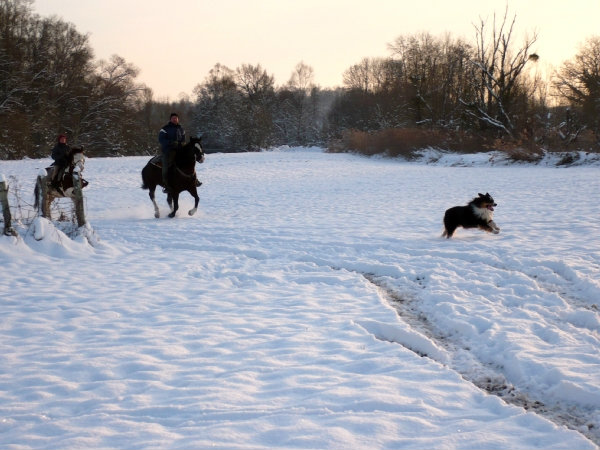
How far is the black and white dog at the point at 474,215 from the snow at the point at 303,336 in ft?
2.02

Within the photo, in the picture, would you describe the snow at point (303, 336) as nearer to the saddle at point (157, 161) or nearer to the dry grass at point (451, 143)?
the saddle at point (157, 161)

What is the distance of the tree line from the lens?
38062 mm

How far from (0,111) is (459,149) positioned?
34.0 metres

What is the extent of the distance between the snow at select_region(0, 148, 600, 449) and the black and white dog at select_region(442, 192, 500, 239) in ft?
2.02

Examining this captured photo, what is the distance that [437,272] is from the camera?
25.6ft

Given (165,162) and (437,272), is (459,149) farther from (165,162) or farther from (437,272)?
(437,272)

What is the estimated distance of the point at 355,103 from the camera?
213 ft

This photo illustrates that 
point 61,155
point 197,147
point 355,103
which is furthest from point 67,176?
point 355,103

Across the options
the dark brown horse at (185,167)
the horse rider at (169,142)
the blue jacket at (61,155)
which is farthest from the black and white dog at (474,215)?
the blue jacket at (61,155)

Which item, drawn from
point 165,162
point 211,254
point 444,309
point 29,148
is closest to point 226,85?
point 29,148

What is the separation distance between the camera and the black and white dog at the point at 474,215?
10055 mm

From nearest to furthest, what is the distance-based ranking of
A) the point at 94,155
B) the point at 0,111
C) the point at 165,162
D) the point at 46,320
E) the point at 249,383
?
1. the point at 249,383
2. the point at 46,320
3. the point at 165,162
4. the point at 0,111
5. the point at 94,155

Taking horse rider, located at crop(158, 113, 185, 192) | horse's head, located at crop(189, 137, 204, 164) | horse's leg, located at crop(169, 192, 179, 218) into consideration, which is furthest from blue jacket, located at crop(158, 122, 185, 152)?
horse's leg, located at crop(169, 192, 179, 218)

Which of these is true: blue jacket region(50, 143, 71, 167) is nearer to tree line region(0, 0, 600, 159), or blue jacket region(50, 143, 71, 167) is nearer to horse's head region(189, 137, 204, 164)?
horse's head region(189, 137, 204, 164)
